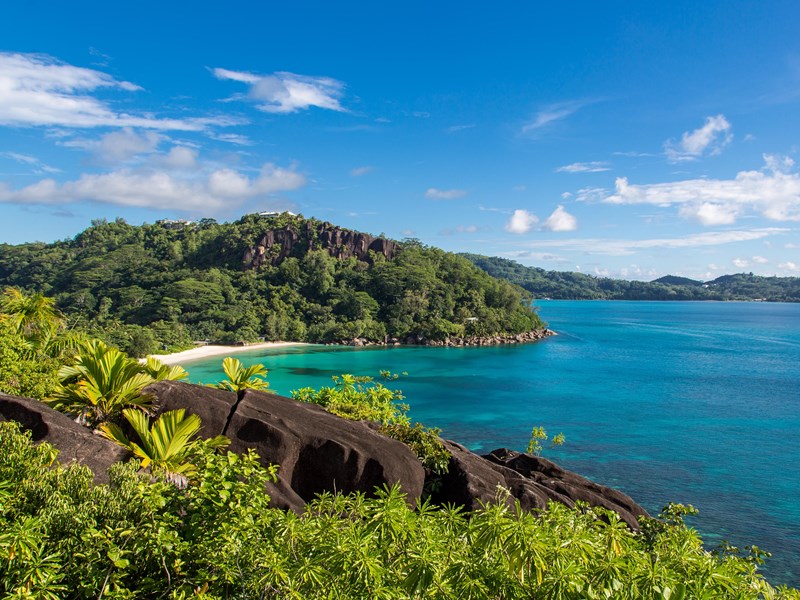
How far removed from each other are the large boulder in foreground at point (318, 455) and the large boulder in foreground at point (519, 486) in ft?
3.66

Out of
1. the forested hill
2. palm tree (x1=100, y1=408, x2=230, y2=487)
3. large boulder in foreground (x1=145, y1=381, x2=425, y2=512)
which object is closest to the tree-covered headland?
palm tree (x1=100, y1=408, x2=230, y2=487)

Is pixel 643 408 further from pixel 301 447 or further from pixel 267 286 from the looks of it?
pixel 267 286

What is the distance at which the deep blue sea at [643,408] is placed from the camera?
22.3 m

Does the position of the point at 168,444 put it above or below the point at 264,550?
below

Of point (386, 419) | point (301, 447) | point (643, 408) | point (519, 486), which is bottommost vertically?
point (643, 408)

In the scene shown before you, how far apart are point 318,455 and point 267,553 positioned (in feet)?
16.8

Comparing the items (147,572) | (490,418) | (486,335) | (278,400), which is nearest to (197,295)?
(486,335)

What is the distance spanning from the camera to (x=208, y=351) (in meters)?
66.0

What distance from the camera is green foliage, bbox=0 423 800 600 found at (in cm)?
424

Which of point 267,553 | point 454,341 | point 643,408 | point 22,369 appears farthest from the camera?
point 454,341

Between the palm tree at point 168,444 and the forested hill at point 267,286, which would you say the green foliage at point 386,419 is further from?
the forested hill at point 267,286

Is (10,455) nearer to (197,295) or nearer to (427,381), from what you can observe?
(427,381)

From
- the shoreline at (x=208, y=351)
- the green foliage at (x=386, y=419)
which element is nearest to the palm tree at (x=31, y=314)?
the green foliage at (x=386, y=419)

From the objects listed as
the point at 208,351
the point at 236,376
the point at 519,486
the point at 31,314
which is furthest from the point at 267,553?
the point at 208,351
